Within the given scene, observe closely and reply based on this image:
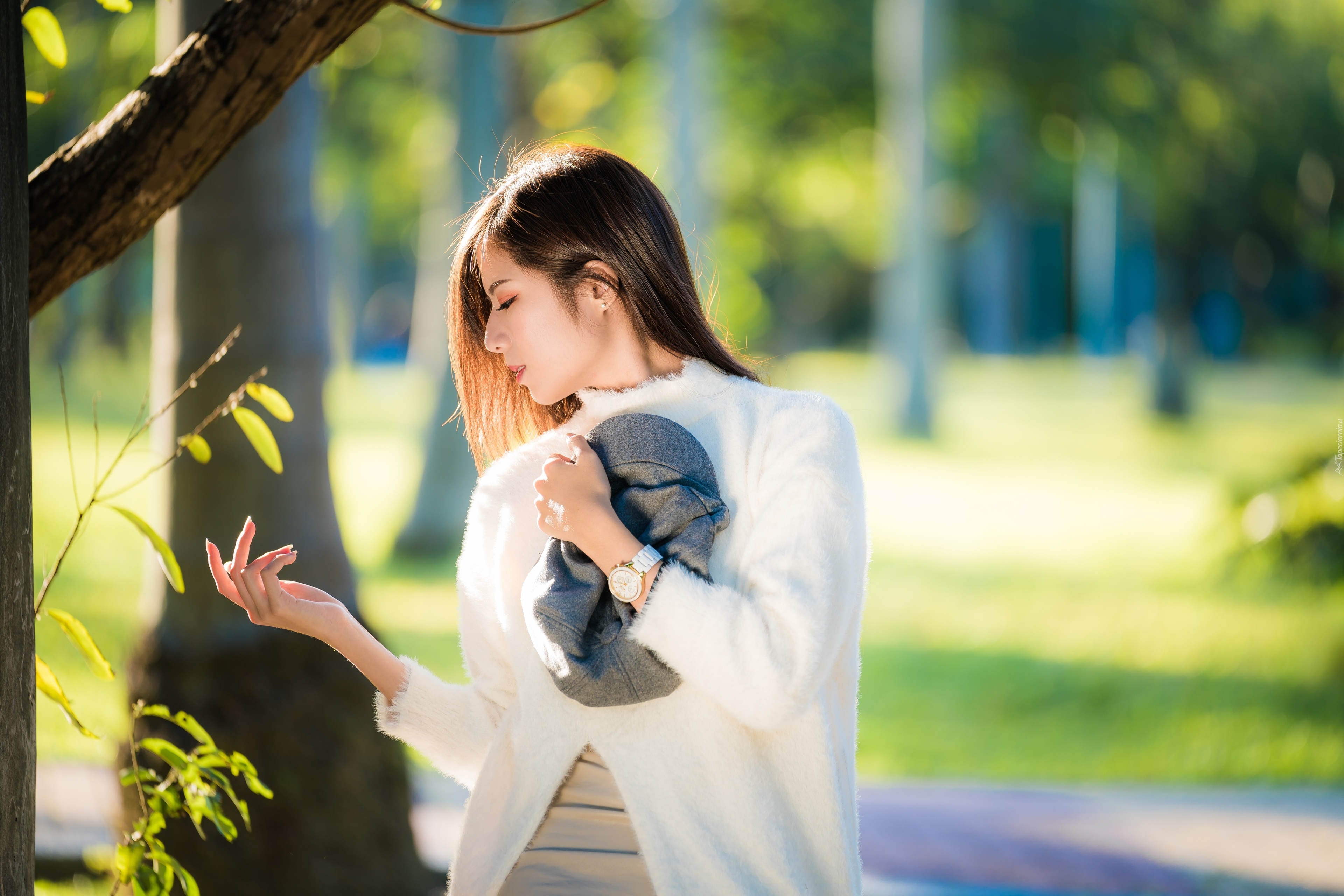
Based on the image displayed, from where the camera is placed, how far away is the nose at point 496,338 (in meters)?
1.78

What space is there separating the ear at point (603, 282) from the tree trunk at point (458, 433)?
900 cm

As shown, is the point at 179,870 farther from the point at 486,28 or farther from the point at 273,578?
the point at 486,28

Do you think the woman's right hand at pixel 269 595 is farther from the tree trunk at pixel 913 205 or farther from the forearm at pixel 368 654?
the tree trunk at pixel 913 205

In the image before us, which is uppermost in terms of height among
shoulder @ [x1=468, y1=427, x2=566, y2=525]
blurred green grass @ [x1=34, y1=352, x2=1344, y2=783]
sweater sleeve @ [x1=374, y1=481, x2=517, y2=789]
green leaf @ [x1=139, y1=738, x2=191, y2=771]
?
blurred green grass @ [x1=34, y1=352, x2=1344, y2=783]

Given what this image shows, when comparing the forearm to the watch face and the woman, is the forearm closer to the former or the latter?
the woman

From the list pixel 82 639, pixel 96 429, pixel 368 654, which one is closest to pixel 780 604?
pixel 368 654

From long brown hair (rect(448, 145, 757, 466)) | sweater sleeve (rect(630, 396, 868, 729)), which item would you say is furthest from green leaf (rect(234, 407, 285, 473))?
sweater sleeve (rect(630, 396, 868, 729))

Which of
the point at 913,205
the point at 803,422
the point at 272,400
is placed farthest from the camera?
the point at 913,205

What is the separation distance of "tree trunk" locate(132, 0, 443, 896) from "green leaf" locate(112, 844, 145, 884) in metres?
1.66

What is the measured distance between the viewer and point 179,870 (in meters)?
1.95

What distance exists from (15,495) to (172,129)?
67 cm

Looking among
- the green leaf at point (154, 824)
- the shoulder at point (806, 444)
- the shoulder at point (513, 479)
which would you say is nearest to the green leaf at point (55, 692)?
the green leaf at point (154, 824)

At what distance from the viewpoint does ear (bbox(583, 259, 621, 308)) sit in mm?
1757

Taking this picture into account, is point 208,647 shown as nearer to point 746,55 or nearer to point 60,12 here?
point 60,12
